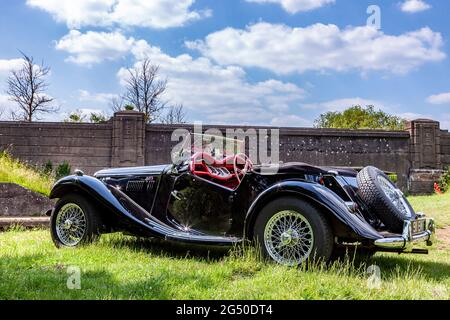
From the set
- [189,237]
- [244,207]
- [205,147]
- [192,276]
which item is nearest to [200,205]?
[189,237]

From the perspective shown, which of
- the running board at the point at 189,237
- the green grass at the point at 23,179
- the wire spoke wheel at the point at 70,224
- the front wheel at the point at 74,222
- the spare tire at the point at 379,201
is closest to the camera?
the spare tire at the point at 379,201

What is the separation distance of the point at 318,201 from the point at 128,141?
1218 centimetres

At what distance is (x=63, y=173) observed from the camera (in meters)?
15.2

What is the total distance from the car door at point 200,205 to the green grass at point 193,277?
1.15 feet

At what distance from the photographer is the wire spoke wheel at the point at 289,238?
4098 mm

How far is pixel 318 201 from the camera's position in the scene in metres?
4.04

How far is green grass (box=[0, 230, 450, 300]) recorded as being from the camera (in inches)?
137

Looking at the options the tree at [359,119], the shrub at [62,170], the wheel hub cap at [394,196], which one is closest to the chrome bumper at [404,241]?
the wheel hub cap at [394,196]

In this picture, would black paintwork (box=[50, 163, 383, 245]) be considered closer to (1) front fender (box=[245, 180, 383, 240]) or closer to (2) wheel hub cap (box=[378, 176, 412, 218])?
(1) front fender (box=[245, 180, 383, 240])

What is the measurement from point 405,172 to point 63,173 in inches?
482

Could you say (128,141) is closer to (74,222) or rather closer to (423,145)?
(74,222)

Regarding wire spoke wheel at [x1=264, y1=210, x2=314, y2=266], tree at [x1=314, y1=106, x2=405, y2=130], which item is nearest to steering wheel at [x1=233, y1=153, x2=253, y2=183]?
wire spoke wheel at [x1=264, y1=210, x2=314, y2=266]

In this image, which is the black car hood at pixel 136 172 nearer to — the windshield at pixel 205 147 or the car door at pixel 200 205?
the windshield at pixel 205 147

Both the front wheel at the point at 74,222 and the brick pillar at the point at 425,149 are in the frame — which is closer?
the front wheel at the point at 74,222
